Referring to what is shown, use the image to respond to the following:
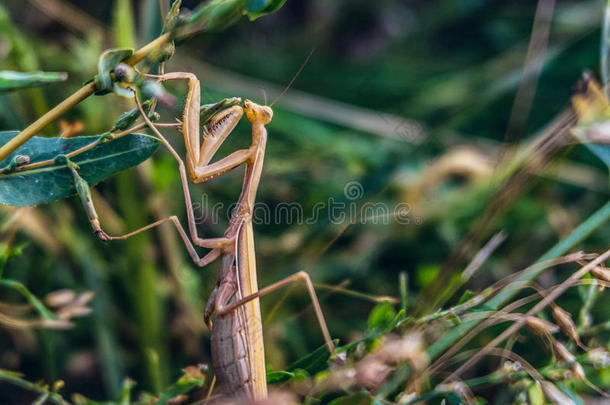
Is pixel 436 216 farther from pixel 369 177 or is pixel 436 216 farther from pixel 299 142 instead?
pixel 299 142

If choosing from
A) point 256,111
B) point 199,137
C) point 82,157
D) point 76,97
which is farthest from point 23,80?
point 256,111

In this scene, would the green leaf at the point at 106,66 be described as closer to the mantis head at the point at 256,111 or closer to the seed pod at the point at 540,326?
the mantis head at the point at 256,111

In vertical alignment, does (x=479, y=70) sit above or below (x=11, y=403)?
above

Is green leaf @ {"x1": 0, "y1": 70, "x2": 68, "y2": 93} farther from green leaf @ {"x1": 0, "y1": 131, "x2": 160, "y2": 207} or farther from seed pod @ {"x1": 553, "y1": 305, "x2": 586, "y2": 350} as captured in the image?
seed pod @ {"x1": 553, "y1": 305, "x2": 586, "y2": 350}

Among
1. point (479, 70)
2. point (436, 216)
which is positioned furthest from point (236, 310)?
point (479, 70)

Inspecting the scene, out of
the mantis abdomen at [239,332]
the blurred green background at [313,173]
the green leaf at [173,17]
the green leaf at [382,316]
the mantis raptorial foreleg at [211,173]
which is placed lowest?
the green leaf at [382,316]

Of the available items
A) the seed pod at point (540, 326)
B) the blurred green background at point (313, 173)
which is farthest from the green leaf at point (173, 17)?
the seed pod at point (540, 326)

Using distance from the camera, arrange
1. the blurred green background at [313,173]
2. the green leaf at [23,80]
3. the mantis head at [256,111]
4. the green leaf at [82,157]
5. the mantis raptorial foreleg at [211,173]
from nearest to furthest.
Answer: the green leaf at [23,80] → the green leaf at [82,157] → the mantis raptorial foreleg at [211,173] → the mantis head at [256,111] → the blurred green background at [313,173]
